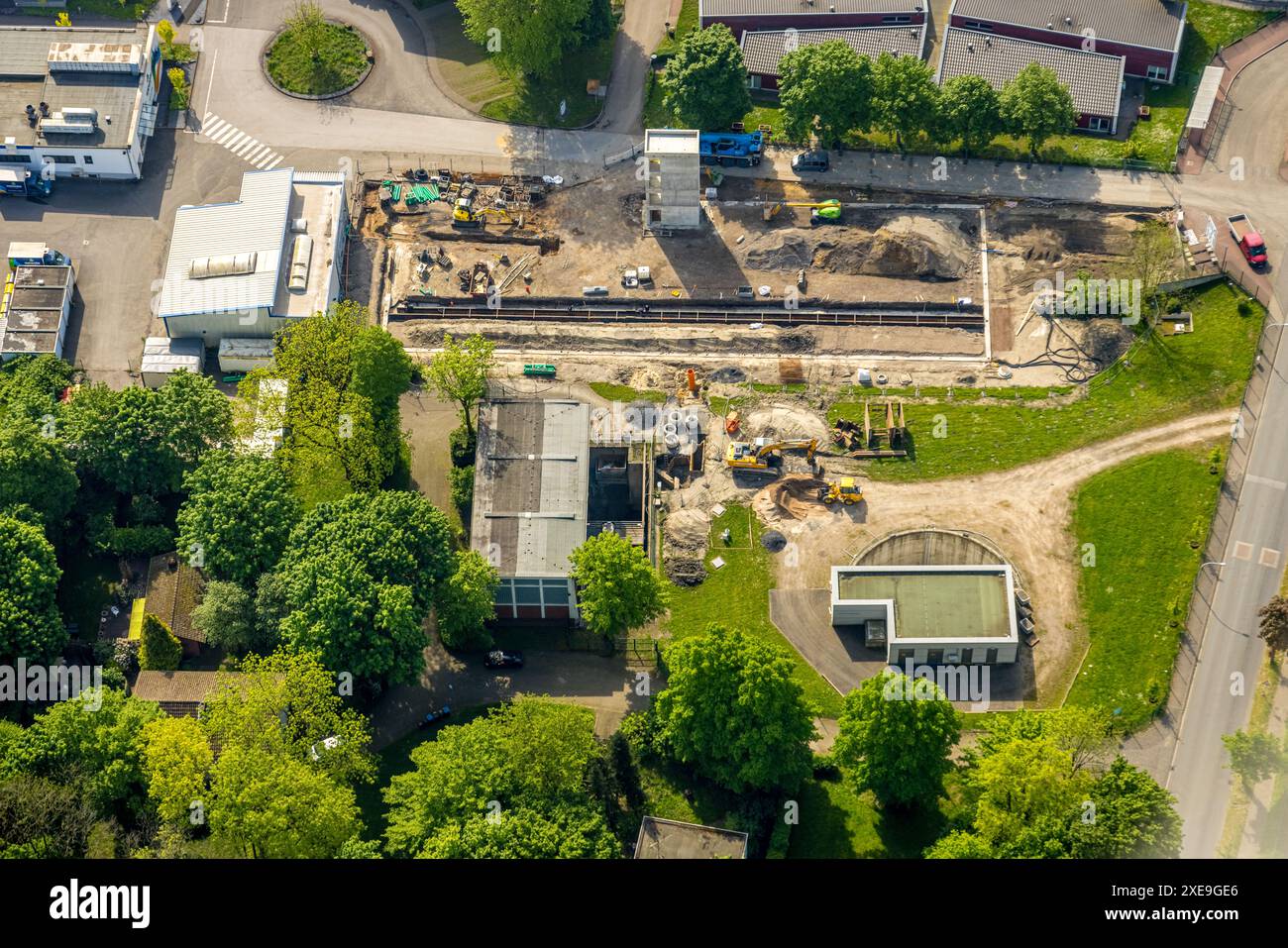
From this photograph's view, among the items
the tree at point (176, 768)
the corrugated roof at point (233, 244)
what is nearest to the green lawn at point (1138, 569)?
the tree at point (176, 768)

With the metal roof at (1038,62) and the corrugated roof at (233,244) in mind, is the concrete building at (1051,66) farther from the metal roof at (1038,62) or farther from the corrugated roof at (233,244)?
the corrugated roof at (233,244)

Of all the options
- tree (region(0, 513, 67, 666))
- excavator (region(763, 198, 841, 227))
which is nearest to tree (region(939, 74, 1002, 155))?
excavator (region(763, 198, 841, 227))

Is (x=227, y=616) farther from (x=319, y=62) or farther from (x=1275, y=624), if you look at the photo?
(x=1275, y=624)

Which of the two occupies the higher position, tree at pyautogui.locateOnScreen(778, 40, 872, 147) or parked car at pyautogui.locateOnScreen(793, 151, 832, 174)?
tree at pyautogui.locateOnScreen(778, 40, 872, 147)

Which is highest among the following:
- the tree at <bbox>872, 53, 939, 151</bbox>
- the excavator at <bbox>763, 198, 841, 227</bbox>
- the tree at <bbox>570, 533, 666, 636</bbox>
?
the tree at <bbox>872, 53, 939, 151</bbox>

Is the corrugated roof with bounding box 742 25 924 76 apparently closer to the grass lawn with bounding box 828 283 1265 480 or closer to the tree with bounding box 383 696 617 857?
the grass lawn with bounding box 828 283 1265 480

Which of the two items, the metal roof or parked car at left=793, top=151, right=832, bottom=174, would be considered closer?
A: parked car at left=793, top=151, right=832, bottom=174

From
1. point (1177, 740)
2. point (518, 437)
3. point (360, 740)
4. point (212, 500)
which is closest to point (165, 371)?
point (212, 500)
